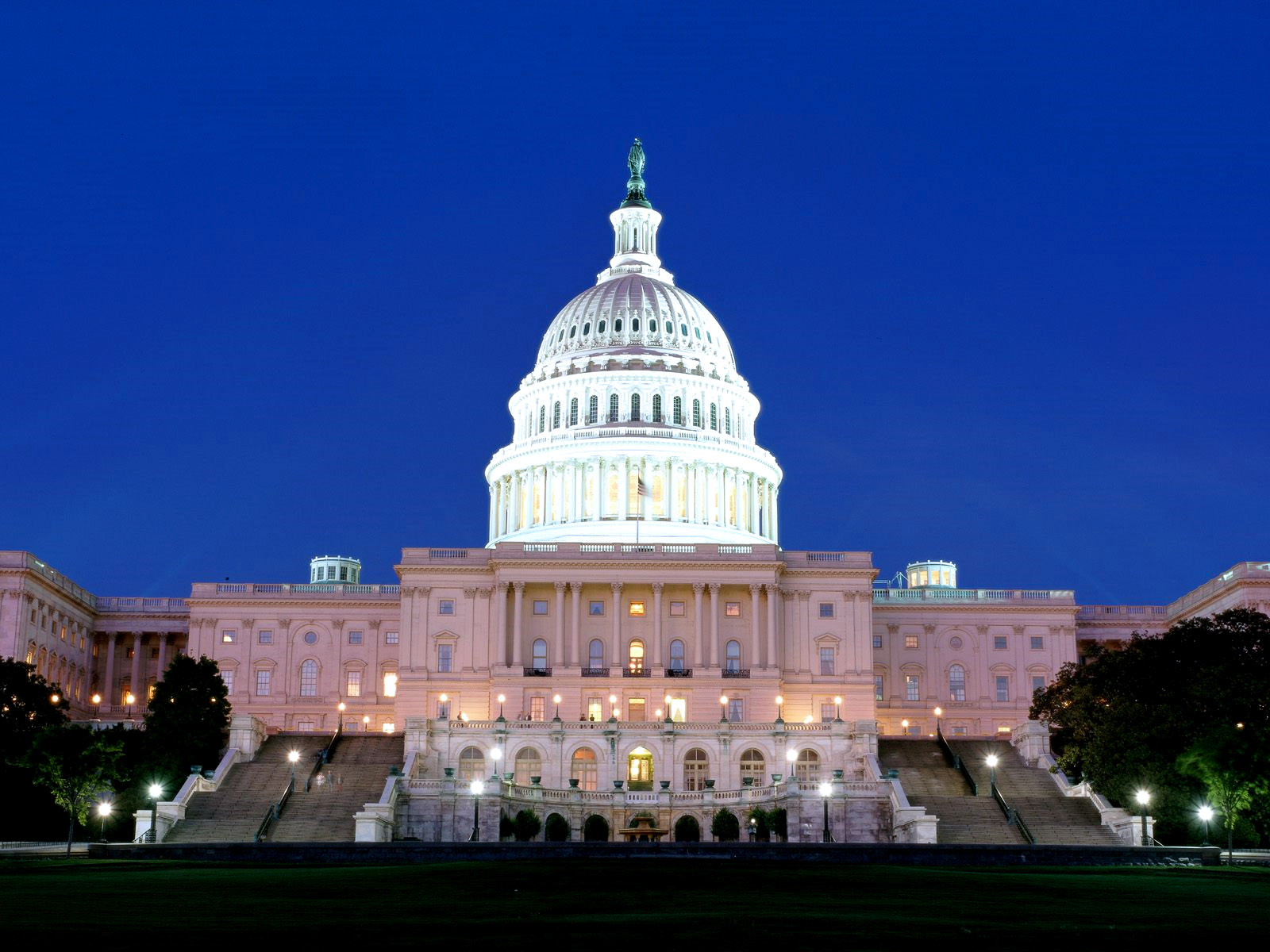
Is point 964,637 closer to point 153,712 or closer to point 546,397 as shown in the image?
point 546,397

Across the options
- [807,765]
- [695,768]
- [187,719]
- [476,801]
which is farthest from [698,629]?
[476,801]

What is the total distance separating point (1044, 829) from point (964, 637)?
176 feet

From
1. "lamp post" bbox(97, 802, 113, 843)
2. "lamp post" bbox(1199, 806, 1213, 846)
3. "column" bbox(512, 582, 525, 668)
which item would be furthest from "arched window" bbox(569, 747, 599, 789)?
"lamp post" bbox(1199, 806, 1213, 846)

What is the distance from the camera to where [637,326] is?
14975cm

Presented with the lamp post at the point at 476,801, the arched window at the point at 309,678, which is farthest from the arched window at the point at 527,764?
the arched window at the point at 309,678

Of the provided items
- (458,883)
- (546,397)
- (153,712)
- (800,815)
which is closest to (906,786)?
(800,815)

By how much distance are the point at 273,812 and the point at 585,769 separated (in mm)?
20690

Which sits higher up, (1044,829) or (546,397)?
(546,397)

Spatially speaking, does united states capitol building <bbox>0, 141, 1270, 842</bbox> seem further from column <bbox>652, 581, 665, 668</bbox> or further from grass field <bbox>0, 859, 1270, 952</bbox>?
grass field <bbox>0, 859, 1270, 952</bbox>

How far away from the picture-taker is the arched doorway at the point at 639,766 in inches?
3927

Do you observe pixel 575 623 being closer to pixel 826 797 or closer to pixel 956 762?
pixel 956 762

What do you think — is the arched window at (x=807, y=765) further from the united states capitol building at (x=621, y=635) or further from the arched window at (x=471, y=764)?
the arched window at (x=471, y=764)

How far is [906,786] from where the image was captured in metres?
93.4

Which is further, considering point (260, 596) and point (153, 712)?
point (260, 596)
